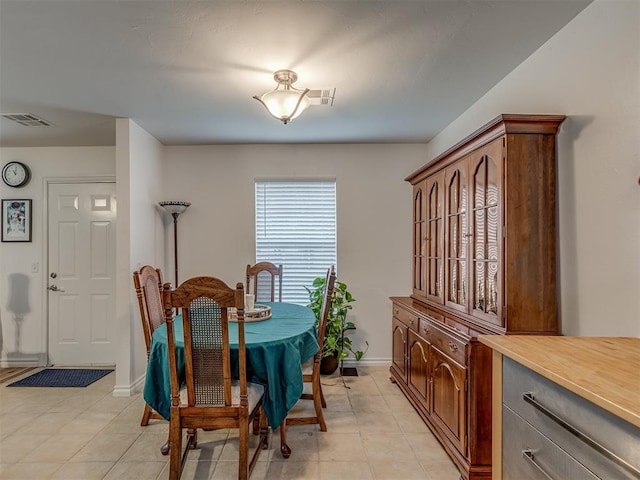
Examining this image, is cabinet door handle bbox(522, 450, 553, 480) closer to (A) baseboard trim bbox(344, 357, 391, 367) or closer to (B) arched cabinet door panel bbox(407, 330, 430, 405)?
(B) arched cabinet door panel bbox(407, 330, 430, 405)

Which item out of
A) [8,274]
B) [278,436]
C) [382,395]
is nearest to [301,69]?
[278,436]

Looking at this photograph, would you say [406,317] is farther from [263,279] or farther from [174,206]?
[174,206]

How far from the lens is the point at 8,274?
4.05 meters

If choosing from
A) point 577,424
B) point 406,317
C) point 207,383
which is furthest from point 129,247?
point 577,424

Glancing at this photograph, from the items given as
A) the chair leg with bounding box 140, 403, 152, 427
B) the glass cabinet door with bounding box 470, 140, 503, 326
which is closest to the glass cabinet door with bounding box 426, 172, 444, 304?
the glass cabinet door with bounding box 470, 140, 503, 326

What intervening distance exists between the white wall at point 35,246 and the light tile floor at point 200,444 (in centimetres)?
106

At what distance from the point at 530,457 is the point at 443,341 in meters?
1.05

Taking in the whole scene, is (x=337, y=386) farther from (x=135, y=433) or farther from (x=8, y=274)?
(x=8, y=274)

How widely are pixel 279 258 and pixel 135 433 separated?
2.12m

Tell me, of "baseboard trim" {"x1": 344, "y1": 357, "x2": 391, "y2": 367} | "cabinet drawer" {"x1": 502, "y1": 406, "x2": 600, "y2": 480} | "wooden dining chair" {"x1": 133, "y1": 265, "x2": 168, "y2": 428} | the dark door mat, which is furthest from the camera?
"baseboard trim" {"x1": 344, "y1": 357, "x2": 391, "y2": 367}

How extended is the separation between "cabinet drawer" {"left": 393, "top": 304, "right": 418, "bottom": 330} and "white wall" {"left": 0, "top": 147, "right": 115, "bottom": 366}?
3501 millimetres

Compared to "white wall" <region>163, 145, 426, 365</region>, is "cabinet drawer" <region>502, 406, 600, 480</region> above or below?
below

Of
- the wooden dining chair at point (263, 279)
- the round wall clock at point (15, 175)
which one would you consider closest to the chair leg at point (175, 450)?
the wooden dining chair at point (263, 279)

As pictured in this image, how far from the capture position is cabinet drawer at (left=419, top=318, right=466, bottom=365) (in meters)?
2.05
